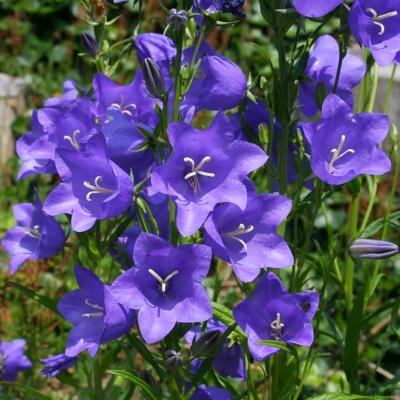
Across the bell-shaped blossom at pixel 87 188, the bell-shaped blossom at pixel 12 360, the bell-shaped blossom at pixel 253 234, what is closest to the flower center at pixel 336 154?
the bell-shaped blossom at pixel 253 234

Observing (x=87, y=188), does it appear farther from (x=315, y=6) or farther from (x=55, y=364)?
(x=315, y=6)

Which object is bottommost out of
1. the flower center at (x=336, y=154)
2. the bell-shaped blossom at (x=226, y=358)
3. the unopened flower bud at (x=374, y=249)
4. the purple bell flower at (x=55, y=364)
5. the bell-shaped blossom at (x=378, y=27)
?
the purple bell flower at (x=55, y=364)

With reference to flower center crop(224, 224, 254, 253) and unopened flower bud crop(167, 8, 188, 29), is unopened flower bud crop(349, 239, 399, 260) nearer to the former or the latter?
flower center crop(224, 224, 254, 253)

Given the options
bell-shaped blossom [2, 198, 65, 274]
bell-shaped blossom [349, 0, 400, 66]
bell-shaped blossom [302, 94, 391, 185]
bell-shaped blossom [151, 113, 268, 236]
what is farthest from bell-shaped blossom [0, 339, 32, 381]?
bell-shaped blossom [349, 0, 400, 66]

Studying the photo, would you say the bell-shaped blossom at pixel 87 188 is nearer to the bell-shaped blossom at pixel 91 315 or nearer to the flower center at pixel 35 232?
the bell-shaped blossom at pixel 91 315

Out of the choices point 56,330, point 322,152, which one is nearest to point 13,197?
point 56,330

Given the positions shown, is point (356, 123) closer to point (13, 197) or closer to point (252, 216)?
point (252, 216)
